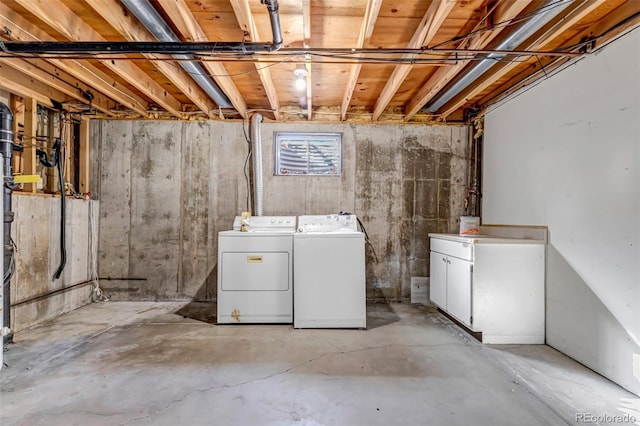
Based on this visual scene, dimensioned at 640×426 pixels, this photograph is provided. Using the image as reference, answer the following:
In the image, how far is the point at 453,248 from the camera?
312 cm

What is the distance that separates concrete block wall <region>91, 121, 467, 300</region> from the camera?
3967 millimetres

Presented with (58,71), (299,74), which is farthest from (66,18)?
(299,74)

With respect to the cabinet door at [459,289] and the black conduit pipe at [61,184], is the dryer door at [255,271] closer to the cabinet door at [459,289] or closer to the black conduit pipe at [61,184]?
the cabinet door at [459,289]

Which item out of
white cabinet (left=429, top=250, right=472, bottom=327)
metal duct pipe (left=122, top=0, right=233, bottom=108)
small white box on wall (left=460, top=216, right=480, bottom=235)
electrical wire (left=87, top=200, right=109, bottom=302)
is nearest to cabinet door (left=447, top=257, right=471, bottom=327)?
white cabinet (left=429, top=250, right=472, bottom=327)

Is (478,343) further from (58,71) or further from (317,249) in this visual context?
(58,71)

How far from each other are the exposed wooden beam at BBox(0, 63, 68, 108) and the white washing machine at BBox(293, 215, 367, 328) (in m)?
2.93

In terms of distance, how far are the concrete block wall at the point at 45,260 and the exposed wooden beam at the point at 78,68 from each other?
125cm

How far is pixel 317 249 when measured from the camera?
121 inches

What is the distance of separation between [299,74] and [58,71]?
2.34 meters

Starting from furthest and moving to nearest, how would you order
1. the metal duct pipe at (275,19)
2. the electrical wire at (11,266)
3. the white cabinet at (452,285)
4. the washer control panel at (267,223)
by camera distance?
the washer control panel at (267,223), the white cabinet at (452,285), the electrical wire at (11,266), the metal duct pipe at (275,19)

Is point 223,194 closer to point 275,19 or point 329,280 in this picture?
point 329,280

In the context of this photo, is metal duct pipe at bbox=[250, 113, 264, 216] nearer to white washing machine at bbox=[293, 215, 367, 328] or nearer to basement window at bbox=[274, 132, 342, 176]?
basement window at bbox=[274, 132, 342, 176]

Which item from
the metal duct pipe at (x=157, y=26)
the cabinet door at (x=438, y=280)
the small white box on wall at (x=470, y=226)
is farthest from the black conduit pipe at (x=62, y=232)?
the small white box on wall at (x=470, y=226)

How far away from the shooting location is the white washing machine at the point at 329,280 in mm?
3061
